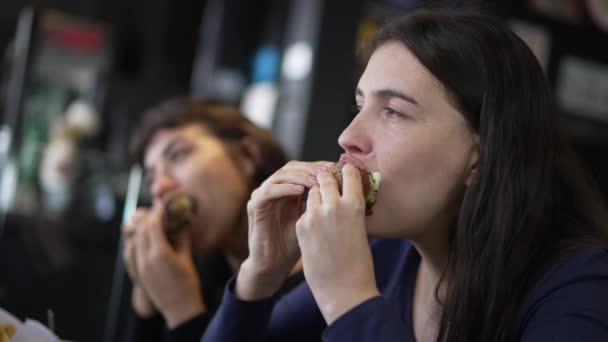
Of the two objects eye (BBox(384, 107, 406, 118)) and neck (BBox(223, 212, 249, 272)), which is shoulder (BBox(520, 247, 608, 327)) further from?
neck (BBox(223, 212, 249, 272))

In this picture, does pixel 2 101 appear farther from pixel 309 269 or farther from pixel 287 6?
pixel 309 269

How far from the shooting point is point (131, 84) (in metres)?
3.26

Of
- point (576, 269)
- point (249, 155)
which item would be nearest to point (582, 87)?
point (249, 155)

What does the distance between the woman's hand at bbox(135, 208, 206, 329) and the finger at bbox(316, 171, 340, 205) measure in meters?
0.72

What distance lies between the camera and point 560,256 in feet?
3.15

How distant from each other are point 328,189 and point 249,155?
97cm

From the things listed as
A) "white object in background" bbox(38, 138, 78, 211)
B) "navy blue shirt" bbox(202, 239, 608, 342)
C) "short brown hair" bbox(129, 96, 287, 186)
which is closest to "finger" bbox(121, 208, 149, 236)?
"short brown hair" bbox(129, 96, 287, 186)

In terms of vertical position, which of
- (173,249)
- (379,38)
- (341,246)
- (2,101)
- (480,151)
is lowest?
(173,249)

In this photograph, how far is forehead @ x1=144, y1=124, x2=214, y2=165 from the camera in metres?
1.84

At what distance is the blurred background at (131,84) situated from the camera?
8.63ft

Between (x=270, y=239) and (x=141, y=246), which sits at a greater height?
(x=270, y=239)

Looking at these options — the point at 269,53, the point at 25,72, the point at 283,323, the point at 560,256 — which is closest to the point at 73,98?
the point at 25,72

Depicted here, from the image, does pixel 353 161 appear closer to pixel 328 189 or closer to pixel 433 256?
pixel 328 189

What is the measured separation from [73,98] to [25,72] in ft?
0.80
